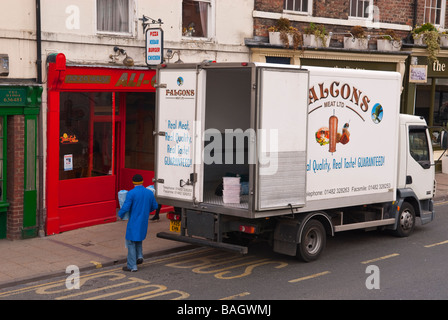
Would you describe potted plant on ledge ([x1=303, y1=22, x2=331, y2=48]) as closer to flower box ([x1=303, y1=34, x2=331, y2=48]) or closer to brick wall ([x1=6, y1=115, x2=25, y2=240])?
flower box ([x1=303, y1=34, x2=331, y2=48])

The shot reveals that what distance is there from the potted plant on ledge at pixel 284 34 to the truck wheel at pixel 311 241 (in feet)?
23.9

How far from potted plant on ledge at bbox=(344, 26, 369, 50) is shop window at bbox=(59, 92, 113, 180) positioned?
7.83 metres

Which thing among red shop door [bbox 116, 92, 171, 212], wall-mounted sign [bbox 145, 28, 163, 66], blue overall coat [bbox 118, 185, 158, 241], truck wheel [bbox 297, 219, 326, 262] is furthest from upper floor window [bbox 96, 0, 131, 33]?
truck wheel [bbox 297, 219, 326, 262]

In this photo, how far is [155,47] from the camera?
1396 centimetres

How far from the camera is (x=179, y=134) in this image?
10.7m

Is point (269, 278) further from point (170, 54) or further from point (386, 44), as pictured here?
point (386, 44)

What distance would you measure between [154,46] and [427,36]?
1025cm

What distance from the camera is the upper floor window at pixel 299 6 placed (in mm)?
17672

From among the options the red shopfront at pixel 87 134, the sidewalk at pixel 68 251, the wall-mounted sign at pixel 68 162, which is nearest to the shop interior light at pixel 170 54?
the red shopfront at pixel 87 134

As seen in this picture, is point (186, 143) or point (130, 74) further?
point (130, 74)

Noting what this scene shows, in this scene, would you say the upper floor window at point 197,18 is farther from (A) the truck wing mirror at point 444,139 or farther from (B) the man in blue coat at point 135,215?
(B) the man in blue coat at point 135,215
